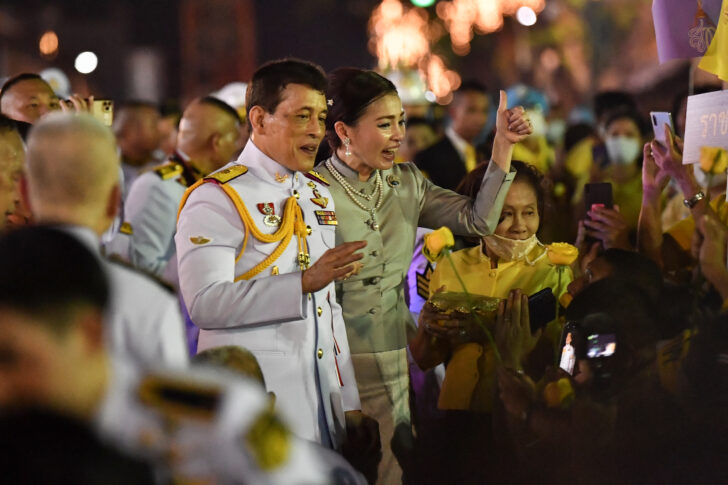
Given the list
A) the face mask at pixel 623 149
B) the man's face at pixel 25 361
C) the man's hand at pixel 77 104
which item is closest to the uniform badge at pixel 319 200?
the man's hand at pixel 77 104

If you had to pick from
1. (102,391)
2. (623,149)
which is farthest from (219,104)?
(102,391)

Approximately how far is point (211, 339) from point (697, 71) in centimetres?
380

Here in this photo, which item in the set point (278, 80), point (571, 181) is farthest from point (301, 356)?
point (571, 181)

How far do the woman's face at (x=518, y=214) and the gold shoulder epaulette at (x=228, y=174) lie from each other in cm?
118

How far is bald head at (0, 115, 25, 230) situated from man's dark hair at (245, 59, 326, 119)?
32.3 inches

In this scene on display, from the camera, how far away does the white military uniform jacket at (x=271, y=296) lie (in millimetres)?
3125

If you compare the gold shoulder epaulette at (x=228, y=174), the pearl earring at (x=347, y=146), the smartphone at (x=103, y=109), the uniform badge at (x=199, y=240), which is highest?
the smartphone at (x=103, y=109)

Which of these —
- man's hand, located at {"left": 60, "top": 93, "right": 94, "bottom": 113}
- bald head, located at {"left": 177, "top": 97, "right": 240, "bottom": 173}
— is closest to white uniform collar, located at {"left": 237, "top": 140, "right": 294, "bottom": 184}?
man's hand, located at {"left": 60, "top": 93, "right": 94, "bottom": 113}

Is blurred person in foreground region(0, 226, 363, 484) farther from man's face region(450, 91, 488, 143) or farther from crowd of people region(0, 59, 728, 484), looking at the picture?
man's face region(450, 91, 488, 143)

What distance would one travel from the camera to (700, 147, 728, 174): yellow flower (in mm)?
4207

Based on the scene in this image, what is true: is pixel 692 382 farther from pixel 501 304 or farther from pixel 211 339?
pixel 211 339

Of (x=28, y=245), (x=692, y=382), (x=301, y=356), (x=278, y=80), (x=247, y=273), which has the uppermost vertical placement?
(x=278, y=80)

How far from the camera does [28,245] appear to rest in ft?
5.21

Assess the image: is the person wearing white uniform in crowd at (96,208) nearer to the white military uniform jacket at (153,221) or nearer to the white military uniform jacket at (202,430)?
the white military uniform jacket at (202,430)
